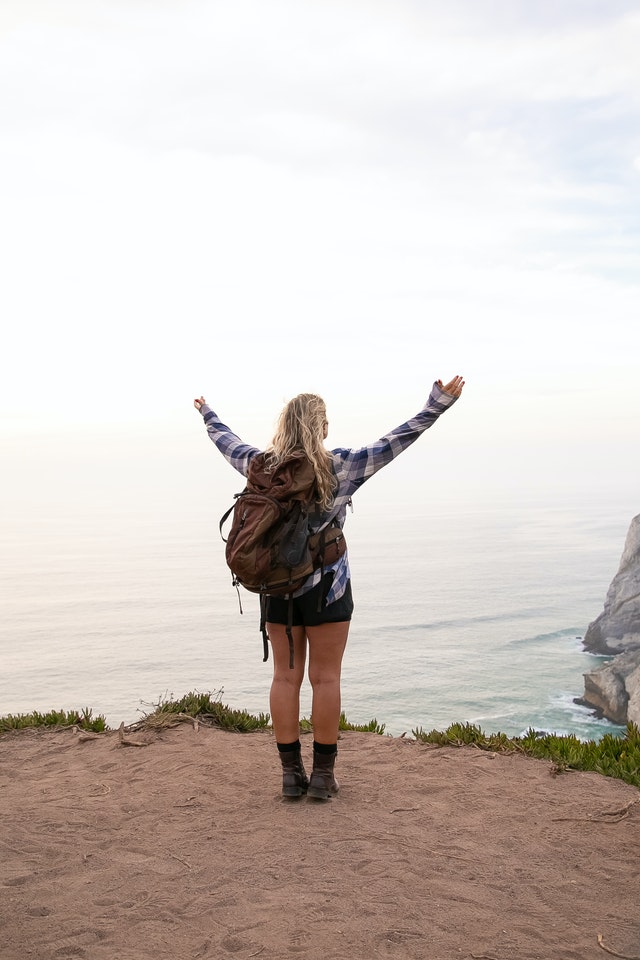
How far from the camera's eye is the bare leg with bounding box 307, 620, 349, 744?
477 centimetres

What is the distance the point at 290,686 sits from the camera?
486 centimetres

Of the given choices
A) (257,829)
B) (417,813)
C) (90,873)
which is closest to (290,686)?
(257,829)

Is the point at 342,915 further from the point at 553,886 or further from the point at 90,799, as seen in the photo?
the point at 90,799

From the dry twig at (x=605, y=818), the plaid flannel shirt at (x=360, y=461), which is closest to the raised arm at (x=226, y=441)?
the plaid flannel shirt at (x=360, y=461)

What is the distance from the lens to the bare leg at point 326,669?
4.77 metres

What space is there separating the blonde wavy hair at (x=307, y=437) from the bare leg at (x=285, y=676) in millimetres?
808

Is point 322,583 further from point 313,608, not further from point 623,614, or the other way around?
point 623,614

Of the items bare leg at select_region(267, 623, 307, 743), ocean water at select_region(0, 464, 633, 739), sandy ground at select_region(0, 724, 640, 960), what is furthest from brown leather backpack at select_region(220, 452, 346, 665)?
ocean water at select_region(0, 464, 633, 739)

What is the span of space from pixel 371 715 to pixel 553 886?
2327 inches

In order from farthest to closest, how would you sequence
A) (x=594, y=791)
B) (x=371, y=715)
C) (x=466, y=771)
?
(x=371, y=715) → (x=466, y=771) → (x=594, y=791)

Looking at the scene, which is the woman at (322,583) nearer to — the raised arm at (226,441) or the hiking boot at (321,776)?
the hiking boot at (321,776)

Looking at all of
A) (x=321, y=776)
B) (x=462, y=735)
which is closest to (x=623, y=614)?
(x=462, y=735)

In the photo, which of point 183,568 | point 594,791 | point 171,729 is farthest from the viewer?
point 183,568

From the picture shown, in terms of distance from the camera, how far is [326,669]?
480 centimetres
